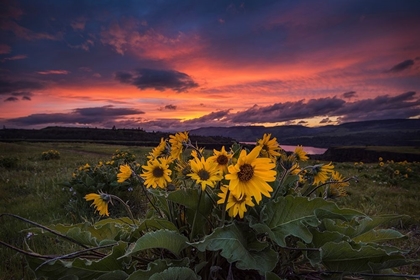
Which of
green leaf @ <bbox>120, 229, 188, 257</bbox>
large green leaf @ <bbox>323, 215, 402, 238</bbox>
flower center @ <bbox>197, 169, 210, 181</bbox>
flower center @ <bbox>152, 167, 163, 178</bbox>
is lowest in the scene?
large green leaf @ <bbox>323, 215, 402, 238</bbox>

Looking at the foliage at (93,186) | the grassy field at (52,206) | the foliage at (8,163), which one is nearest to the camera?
the grassy field at (52,206)

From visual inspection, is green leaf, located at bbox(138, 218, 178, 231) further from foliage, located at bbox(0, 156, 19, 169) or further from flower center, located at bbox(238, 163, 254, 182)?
foliage, located at bbox(0, 156, 19, 169)

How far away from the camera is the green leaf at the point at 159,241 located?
186 cm

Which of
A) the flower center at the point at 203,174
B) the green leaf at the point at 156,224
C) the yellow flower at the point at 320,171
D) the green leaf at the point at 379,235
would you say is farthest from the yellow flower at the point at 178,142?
the green leaf at the point at 379,235

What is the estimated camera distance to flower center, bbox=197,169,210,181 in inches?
76.3

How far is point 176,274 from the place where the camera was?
6.35 ft

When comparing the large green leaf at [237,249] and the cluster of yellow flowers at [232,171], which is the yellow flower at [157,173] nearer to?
the cluster of yellow flowers at [232,171]

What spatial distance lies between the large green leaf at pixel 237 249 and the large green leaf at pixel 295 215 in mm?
132

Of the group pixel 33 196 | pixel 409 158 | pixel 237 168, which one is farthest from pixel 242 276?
pixel 409 158

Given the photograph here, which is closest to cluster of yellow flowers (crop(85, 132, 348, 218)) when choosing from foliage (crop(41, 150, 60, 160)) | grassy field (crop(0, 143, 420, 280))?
grassy field (crop(0, 143, 420, 280))

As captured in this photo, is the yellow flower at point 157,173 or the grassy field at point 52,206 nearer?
the yellow flower at point 157,173

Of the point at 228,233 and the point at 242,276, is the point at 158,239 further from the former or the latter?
the point at 242,276

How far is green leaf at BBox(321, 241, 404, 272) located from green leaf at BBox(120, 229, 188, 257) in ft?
2.99

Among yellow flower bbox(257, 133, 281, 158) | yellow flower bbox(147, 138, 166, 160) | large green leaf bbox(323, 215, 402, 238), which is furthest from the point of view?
yellow flower bbox(147, 138, 166, 160)
